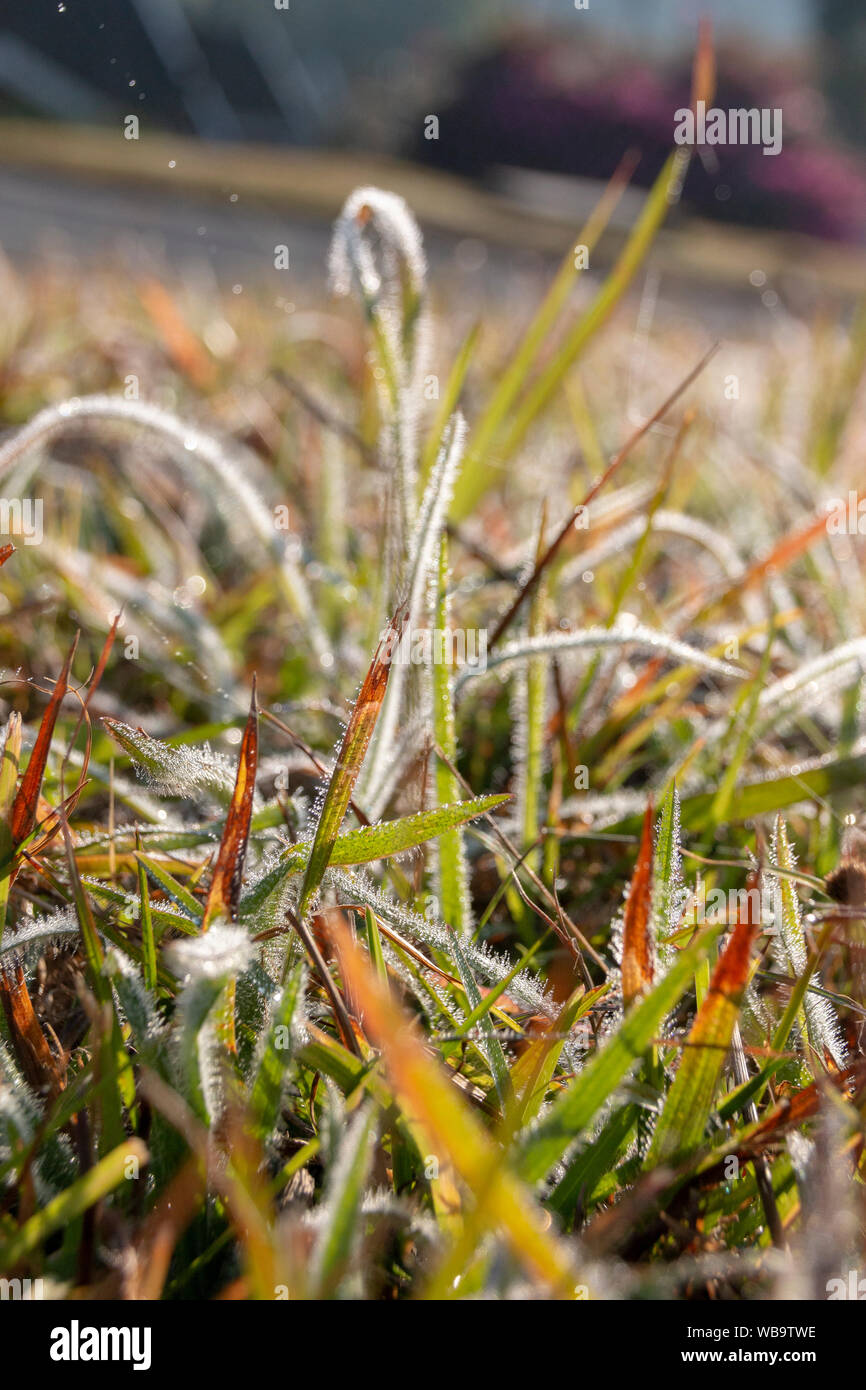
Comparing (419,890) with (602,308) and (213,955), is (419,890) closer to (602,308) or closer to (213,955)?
(213,955)

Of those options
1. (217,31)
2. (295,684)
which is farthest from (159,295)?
(217,31)

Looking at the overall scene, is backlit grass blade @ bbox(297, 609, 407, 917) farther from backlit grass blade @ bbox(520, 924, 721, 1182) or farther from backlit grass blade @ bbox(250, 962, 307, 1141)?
backlit grass blade @ bbox(520, 924, 721, 1182)

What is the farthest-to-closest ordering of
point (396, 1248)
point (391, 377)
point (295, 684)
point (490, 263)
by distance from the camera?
point (490, 263) < point (295, 684) < point (391, 377) < point (396, 1248)

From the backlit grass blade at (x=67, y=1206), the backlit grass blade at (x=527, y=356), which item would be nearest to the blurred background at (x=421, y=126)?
the backlit grass blade at (x=527, y=356)

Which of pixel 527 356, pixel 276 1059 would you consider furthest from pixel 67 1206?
pixel 527 356

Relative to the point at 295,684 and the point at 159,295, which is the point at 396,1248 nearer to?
the point at 295,684

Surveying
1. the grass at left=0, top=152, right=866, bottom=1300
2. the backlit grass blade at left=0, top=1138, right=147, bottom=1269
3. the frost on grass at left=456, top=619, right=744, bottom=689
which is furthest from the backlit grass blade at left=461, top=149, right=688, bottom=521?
the backlit grass blade at left=0, top=1138, right=147, bottom=1269

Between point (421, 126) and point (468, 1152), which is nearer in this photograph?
point (468, 1152)
